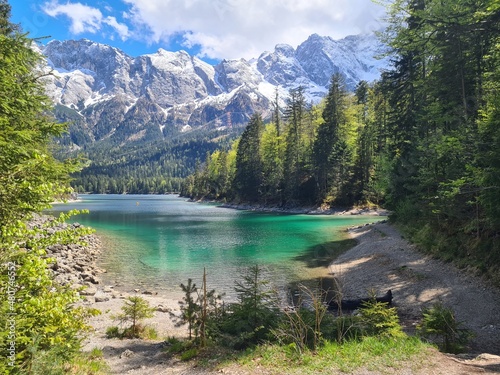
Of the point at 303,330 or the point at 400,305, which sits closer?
the point at 303,330

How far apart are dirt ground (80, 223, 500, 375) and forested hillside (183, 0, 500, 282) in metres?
1.49

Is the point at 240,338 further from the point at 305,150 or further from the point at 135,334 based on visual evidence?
the point at 305,150

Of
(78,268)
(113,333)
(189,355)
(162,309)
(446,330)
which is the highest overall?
(446,330)

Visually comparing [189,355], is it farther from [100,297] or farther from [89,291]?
[89,291]

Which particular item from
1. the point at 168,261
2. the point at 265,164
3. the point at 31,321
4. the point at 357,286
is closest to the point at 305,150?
the point at 265,164

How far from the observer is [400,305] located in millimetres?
14852

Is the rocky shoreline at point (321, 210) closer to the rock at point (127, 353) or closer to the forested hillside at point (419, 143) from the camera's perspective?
the forested hillside at point (419, 143)

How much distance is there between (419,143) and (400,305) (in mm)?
15772

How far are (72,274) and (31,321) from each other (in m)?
20.0

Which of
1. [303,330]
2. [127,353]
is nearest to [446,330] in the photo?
[303,330]

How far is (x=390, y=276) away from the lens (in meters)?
19.1

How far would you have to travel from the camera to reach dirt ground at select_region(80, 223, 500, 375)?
26.2ft

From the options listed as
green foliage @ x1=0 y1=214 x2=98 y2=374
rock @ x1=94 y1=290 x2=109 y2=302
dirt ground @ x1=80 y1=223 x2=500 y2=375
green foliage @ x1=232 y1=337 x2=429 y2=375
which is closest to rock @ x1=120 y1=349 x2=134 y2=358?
dirt ground @ x1=80 y1=223 x2=500 y2=375

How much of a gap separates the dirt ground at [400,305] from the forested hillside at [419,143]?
1492 mm
